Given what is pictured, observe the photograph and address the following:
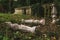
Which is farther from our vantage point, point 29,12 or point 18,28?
point 29,12

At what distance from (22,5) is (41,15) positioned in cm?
248

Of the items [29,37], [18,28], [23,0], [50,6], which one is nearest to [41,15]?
[50,6]

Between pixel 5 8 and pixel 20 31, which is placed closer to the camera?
A: pixel 20 31

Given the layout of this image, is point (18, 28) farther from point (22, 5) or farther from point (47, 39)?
point (22, 5)

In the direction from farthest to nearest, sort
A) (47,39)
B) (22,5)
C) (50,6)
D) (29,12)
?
(22,5)
(29,12)
(50,6)
(47,39)

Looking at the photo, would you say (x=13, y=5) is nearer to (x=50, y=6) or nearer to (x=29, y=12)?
Answer: (x=29, y=12)

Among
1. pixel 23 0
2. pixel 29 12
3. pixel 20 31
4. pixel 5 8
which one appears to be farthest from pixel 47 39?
pixel 5 8

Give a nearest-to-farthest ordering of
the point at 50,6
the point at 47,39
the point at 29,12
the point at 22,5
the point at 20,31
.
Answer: the point at 47,39 < the point at 20,31 < the point at 50,6 < the point at 29,12 < the point at 22,5

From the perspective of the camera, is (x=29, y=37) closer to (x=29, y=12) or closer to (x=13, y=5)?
(x=29, y=12)

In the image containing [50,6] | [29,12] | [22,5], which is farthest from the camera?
[22,5]

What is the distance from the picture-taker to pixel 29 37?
26.4 feet

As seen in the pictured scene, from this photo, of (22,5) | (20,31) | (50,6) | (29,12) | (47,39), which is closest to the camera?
(47,39)

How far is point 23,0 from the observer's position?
16.4 metres

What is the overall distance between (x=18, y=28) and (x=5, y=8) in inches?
334
